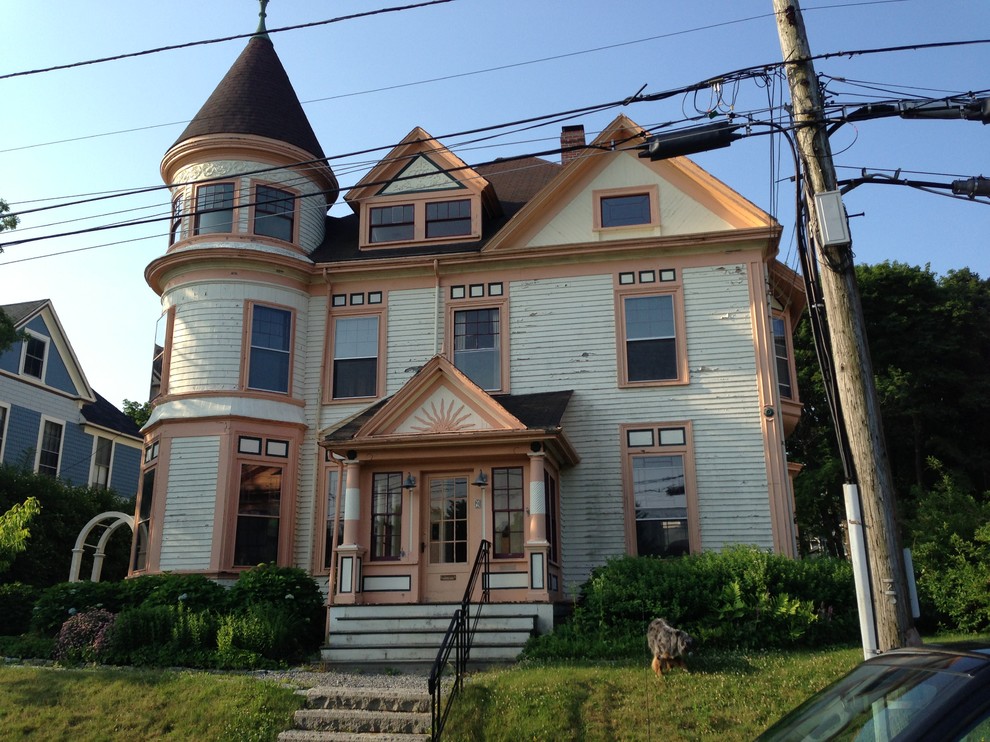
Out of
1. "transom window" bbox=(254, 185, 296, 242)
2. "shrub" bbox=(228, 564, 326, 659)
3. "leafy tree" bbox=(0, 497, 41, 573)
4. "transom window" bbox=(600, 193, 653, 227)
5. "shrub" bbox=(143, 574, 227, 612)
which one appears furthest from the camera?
"transom window" bbox=(254, 185, 296, 242)

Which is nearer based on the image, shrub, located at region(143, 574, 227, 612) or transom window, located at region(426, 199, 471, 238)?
shrub, located at region(143, 574, 227, 612)

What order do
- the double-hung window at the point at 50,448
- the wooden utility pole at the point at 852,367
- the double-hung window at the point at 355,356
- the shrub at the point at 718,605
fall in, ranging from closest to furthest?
the wooden utility pole at the point at 852,367 → the shrub at the point at 718,605 → the double-hung window at the point at 355,356 → the double-hung window at the point at 50,448

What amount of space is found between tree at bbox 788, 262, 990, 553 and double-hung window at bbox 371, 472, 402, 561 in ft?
50.9

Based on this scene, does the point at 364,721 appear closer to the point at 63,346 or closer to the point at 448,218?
the point at 448,218

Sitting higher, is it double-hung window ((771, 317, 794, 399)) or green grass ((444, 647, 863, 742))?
double-hung window ((771, 317, 794, 399))

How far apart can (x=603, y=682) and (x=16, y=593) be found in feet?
38.5

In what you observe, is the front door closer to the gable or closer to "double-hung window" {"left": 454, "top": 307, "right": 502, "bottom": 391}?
"double-hung window" {"left": 454, "top": 307, "right": 502, "bottom": 391}

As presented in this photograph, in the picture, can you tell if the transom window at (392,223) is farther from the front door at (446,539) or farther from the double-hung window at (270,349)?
the front door at (446,539)

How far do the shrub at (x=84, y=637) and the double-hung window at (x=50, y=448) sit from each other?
49.3ft

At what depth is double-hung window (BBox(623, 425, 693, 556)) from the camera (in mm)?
16219

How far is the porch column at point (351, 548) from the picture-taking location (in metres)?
14.9

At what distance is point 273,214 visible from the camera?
1838 cm

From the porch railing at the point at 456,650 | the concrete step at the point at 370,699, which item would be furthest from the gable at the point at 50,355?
the concrete step at the point at 370,699

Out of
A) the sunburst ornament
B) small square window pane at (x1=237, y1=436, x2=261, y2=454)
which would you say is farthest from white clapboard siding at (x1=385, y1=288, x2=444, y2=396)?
small square window pane at (x1=237, y1=436, x2=261, y2=454)
